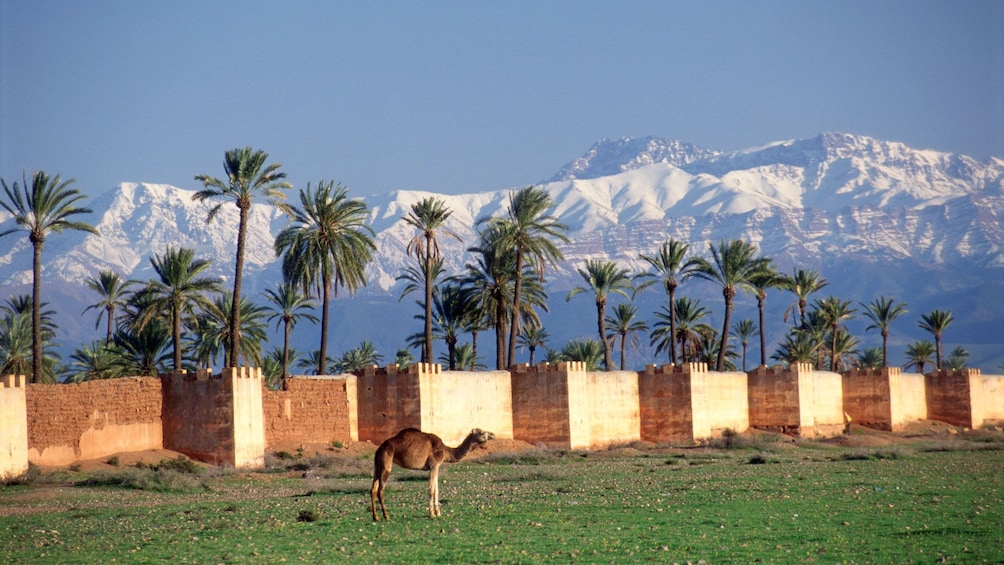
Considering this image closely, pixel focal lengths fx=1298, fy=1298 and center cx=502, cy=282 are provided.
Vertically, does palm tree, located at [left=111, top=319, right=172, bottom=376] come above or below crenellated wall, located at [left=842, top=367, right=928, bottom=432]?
above

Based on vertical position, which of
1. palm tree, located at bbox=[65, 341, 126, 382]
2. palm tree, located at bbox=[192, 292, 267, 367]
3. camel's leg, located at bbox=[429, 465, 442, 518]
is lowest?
camel's leg, located at bbox=[429, 465, 442, 518]

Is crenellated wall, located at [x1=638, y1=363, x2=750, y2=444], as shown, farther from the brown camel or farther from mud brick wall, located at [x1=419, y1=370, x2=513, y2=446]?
the brown camel

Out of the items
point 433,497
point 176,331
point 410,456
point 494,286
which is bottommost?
point 433,497

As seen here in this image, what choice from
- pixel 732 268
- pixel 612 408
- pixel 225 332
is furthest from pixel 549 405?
pixel 225 332

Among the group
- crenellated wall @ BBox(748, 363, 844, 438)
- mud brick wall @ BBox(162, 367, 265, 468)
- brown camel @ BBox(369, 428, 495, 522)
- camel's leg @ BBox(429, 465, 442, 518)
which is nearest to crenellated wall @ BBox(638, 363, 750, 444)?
crenellated wall @ BBox(748, 363, 844, 438)

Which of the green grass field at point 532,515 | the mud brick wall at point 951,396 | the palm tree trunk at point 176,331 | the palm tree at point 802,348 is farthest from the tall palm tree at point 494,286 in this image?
the palm tree at point 802,348

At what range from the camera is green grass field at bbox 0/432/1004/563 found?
15812 mm

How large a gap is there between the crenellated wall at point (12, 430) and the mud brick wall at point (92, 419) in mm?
2423

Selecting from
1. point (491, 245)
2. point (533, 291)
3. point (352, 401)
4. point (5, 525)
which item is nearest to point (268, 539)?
point (5, 525)

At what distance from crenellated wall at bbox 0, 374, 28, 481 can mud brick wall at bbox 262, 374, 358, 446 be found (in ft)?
30.3

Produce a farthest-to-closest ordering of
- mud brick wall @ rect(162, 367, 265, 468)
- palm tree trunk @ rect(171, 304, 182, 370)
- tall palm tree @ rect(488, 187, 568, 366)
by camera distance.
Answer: tall palm tree @ rect(488, 187, 568, 366) → palm tree trunk @ rect(171, 304, 182, 370) → mud brick wall @ rect(162, 367, 265, 468)

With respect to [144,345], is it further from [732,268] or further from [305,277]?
[732,268]

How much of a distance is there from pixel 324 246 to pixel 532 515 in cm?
3058

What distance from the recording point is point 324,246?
49.3 metres
